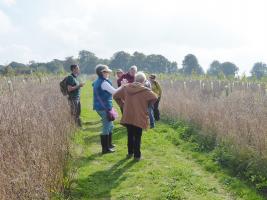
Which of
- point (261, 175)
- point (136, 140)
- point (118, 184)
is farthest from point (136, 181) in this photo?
point (261, 175)

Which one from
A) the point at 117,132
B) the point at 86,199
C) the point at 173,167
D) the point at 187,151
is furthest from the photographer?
the point at 117,132

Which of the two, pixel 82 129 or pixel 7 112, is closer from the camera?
pixel 7 112

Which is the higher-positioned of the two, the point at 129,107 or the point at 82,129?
the point at 129,107

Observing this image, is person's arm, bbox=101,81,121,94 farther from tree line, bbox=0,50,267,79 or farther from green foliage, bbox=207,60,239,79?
green foliage, bbox=207,60,239,79

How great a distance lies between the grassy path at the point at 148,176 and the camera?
21.3 ft

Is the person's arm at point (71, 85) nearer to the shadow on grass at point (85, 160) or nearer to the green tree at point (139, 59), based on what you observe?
the shadow on grass at point (85, 160)

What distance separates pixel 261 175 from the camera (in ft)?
23.3

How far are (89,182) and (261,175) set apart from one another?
322 cm

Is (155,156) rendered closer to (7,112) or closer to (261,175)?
(261,175)

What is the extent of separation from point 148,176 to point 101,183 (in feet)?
3.12

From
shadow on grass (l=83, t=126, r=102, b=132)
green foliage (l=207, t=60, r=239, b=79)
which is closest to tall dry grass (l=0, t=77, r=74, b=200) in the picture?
shadow on grass (l=83, t=126, r=102, b=132)

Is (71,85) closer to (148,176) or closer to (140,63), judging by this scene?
(148,176)

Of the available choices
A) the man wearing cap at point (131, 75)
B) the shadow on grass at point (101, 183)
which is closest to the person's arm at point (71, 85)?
the man wearing cap at point (131, 75)

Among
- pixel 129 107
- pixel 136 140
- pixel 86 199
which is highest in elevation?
pixel 129 107
